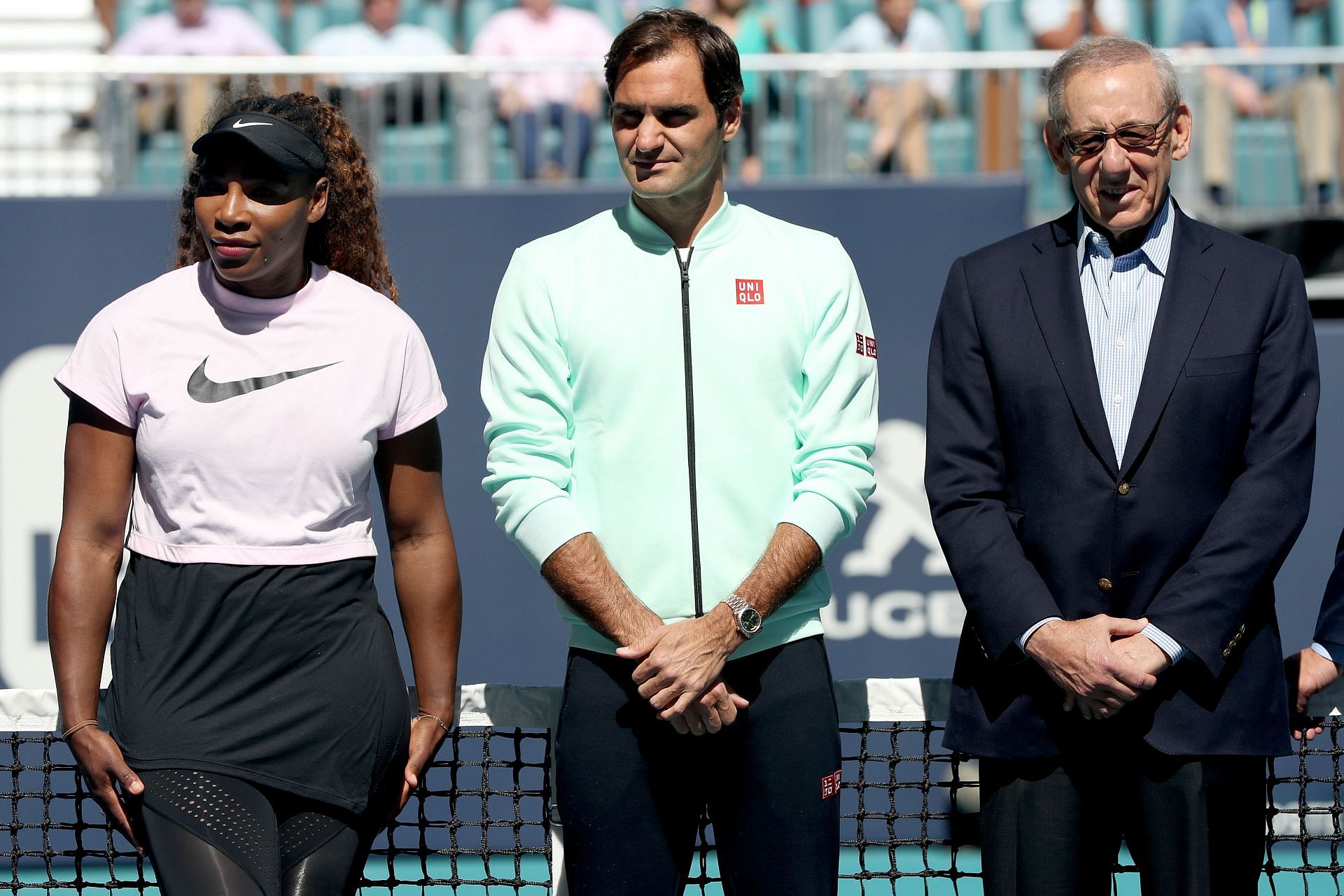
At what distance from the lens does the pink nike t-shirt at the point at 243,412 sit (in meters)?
2.77

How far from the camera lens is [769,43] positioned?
897 centimetres

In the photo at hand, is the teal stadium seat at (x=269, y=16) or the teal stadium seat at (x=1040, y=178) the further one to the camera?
the teal stadium seat at (x=269, y=16)

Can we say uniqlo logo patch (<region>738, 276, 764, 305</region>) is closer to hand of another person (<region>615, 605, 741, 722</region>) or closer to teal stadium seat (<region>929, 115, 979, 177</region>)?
hand of another person (<region>615, 605, 741, 722</region>)

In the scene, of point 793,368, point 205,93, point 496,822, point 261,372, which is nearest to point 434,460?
point 261,372

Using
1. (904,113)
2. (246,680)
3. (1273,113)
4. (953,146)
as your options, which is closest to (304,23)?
(904,113)

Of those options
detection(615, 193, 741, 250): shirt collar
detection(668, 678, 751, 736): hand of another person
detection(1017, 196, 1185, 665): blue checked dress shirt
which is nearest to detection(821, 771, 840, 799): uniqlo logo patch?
detection(668, 678, 751, 736): hand of another person

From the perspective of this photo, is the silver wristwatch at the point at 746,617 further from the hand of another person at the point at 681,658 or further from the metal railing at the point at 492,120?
the metal railing at the point at 492,120

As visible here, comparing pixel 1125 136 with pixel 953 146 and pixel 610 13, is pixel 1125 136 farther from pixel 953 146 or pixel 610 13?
pixel 610 13

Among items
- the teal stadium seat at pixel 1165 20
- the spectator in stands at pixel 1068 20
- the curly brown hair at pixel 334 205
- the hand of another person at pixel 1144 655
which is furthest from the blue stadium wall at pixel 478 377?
the hand of another person at pixel 1144 655

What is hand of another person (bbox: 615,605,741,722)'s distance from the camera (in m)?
2.85

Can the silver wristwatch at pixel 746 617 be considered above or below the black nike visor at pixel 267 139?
below

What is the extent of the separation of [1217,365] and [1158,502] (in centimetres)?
28

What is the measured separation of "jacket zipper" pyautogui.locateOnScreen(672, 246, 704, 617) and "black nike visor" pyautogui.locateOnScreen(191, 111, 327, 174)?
0.74 metres

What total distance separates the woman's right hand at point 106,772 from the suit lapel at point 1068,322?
181 centimetres
